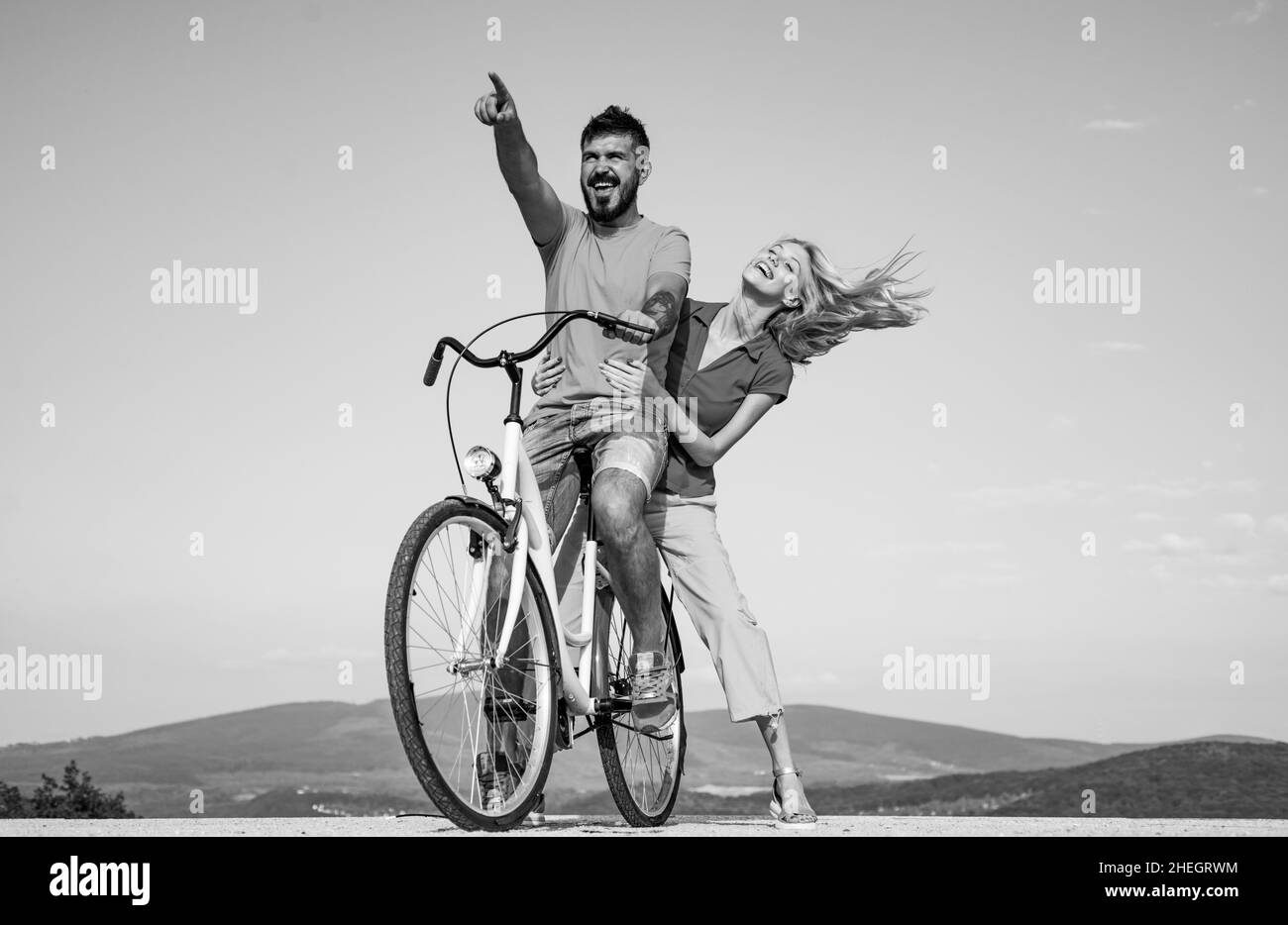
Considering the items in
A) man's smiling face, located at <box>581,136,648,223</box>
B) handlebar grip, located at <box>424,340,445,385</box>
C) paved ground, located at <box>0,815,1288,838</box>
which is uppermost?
man's smiling face, located at <box>581,136,648,223</box>

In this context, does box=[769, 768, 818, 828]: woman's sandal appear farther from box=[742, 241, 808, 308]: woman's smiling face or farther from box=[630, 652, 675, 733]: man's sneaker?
box=[742, 241, 808, 308]: woman's smiling face

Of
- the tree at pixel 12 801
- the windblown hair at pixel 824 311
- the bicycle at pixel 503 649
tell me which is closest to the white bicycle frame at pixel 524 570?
the bicycle at pixel 503 649

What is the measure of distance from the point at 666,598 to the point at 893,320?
6.43 feet

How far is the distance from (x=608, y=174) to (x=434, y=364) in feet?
4.13

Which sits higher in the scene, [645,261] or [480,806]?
[645,261]

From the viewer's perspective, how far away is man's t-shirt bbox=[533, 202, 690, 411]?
5.24m

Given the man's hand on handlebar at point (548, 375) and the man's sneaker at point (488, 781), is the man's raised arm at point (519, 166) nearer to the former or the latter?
the man's hand on handlebar at point (548, 375)

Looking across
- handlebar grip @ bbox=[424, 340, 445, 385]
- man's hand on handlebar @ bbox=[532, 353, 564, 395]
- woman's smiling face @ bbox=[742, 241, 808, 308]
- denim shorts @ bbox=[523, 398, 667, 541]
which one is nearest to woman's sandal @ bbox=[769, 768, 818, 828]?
denim shorts @ bbox=[523, 398, 667, 541]

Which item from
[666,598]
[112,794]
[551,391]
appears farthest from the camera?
[112,794]

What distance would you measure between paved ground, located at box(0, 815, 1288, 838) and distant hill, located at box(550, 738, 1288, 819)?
1.50 ft

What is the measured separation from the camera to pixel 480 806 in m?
4.53
